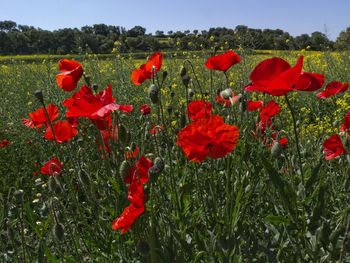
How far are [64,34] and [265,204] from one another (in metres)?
32.4

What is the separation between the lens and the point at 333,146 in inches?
61.4

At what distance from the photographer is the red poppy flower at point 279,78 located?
1.07 metres

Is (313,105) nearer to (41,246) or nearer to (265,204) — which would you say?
(265,204)

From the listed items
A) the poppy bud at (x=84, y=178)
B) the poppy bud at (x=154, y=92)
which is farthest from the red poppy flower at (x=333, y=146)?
the poppy bud at (x=84, y=178)

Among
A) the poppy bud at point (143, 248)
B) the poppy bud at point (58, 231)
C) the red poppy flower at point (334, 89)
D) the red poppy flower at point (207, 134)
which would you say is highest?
the red poppy flower at point (334, 89)

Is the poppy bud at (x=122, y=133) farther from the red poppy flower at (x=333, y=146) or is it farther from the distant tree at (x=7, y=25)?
the distant tree at (x=7, y=25)

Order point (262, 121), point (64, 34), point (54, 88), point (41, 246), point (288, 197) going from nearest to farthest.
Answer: point (288, 197), point (41, 246), point (262, 121), point (54, 88), point (64, 34)

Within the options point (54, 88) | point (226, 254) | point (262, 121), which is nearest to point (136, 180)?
point (226, 254)

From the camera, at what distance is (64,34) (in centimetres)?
3059

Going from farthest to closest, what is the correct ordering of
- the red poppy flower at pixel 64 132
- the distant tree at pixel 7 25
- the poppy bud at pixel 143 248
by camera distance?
the distant tree at pixel 7 25, the red poppy flower at pixel 64 132, the poppy bud at pixel 143 248

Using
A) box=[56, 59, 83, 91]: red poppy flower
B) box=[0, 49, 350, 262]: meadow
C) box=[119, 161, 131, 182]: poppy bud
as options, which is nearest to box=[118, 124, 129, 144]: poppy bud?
box=[0, 49, 350, 262]: meadow

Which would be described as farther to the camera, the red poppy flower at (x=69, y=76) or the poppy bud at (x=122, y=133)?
the red poppy flower at (x=69, y=76)

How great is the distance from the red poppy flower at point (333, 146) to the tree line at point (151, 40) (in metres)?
1.21

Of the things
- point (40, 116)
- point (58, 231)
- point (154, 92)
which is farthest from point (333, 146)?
point (40, 116)
